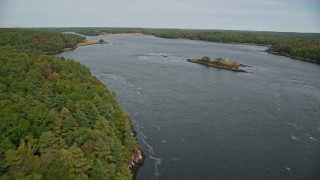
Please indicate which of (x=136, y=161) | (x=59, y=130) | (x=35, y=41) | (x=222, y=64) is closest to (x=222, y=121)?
(x=136, y=161)

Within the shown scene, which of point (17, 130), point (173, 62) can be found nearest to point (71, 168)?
point (17, 130)

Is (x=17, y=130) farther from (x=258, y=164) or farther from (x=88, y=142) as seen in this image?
(x=258, y=164)

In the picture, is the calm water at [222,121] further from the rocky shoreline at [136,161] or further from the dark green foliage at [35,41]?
the dark green foliage at [35,41]

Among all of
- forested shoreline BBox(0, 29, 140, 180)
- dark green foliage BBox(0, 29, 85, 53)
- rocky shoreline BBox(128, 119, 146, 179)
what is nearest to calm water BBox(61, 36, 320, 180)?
rocky shoreline BBox(128, 119, 146, 179)

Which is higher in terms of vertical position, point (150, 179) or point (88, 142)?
point (88, 142)

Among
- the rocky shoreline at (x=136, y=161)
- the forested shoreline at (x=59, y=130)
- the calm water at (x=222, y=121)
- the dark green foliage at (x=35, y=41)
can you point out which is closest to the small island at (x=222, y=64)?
the calm water at (x=222, y=121)
